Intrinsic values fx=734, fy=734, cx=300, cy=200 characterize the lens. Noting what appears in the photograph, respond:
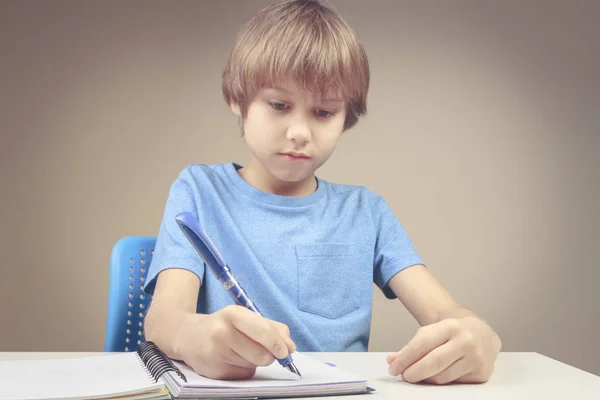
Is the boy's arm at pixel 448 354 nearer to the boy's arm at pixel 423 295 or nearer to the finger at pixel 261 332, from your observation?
the finger at pixel 261 332

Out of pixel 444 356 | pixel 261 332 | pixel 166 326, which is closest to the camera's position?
pixel 261 332

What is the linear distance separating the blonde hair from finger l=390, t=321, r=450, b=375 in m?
0.43

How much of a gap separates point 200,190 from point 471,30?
60.4 inches

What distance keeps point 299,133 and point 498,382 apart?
1.43ft

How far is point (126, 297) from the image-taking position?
3.97ft

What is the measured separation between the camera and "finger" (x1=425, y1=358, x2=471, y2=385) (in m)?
0.77

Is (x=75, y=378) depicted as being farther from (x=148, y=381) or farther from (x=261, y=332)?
(x=261, y=332)

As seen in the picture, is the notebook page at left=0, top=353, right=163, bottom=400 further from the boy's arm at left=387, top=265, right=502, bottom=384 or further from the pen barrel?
the boy's arm at left=387, top=265, right=502, bottom=384

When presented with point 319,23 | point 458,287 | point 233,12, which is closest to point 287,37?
point 319,23

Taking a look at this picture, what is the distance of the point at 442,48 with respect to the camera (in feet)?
8.04

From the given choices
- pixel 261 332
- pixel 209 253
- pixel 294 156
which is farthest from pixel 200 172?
pixel 261 332

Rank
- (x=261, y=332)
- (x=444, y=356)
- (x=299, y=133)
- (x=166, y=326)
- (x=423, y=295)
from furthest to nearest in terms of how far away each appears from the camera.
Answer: (x=423, y=295) → (x=299, y=133) → (x=166, y=326) → (x=444, y=356) → (x=261, y=332)

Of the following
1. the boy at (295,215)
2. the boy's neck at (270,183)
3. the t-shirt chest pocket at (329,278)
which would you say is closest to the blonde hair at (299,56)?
the boy at (295,215)

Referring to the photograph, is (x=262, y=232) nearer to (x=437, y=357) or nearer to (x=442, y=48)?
(x=437, y=357)
